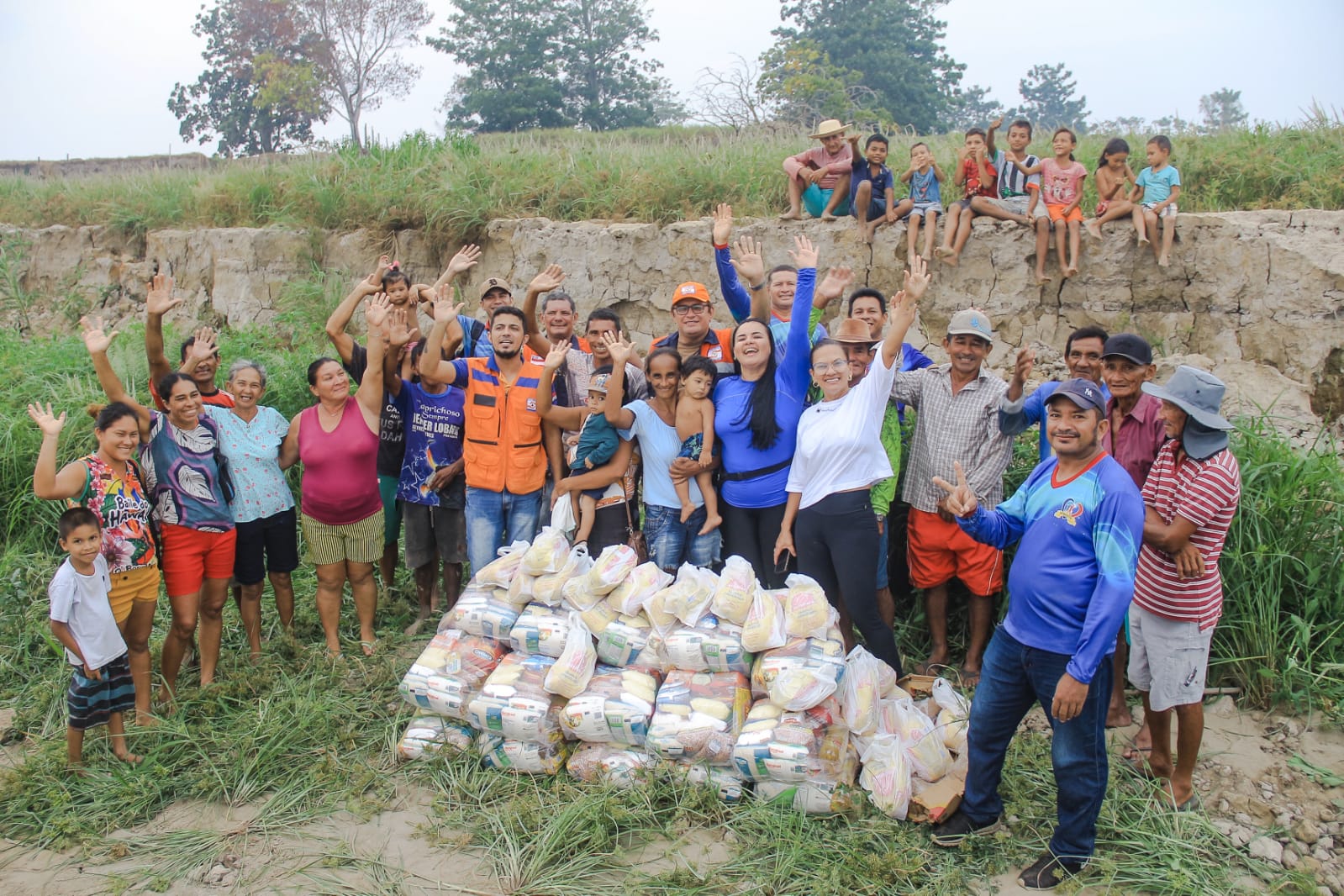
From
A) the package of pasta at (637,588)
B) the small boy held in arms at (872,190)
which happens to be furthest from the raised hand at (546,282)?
the small boy held in arms at (872,190)

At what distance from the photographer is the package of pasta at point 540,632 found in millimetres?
4152

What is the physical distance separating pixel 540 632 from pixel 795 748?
1.31 metres

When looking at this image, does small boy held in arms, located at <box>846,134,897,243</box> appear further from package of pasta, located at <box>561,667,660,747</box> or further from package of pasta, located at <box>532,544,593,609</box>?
package of pasta, located at <box>561,667,660,747</box>

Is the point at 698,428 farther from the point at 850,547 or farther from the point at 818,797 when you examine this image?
the point at 818,797

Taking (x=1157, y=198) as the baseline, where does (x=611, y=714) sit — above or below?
below

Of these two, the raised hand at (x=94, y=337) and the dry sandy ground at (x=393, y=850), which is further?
the raised hand at (x=94, y=337)

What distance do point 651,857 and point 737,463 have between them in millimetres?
1896

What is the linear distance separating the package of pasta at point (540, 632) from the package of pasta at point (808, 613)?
3.44 ft

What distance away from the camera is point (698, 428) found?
4605 millimetres

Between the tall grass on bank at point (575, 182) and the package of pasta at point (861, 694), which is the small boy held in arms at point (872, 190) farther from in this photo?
the package of pasta at point (861, 694)

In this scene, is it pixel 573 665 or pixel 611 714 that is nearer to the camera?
pixel 611 714

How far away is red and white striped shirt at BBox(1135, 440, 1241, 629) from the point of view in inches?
135

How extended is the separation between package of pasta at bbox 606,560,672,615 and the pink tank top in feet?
5.37

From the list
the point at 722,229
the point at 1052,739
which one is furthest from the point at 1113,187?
the point at 1052,739
